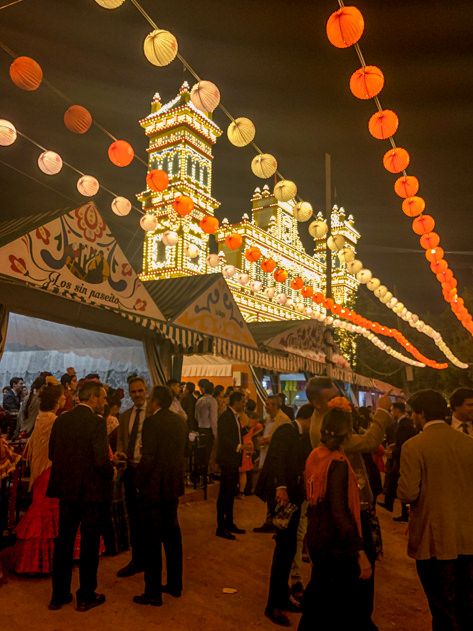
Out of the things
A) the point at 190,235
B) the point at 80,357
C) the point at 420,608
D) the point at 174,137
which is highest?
the point at 174,137

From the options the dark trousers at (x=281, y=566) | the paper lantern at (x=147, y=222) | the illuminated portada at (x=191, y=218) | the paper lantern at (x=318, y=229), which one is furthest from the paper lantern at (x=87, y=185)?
the illuminated portada at (x=191, y=218)

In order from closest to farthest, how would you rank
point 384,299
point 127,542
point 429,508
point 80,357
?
point 429,508 → point 127,542 → point 80,357 → point 384,299

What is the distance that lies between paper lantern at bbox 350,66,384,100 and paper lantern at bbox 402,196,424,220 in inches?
157

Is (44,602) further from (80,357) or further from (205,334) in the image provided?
(80,357)

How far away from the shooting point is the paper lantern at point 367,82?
21.1ft

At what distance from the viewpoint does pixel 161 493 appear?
4109 mm

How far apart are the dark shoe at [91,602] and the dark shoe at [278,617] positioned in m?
1.42

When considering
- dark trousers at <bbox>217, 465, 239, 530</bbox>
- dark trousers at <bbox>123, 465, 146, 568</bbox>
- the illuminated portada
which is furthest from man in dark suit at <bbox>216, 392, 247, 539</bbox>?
the illuminated portada

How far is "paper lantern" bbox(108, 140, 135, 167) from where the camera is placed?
27.5ft

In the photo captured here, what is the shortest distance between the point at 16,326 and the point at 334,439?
8.22 m

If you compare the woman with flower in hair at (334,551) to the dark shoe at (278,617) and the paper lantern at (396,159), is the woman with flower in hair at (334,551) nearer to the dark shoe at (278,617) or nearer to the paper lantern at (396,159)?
the dark shoe at (278,617)

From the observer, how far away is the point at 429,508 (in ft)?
9.50

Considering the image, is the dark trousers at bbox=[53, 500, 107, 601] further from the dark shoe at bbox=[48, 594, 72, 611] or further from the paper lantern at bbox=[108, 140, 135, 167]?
the paper lantern at bbox=[108, 140, 135, 167]

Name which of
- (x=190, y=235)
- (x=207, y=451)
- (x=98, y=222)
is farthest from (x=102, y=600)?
(x=190, y=235)
